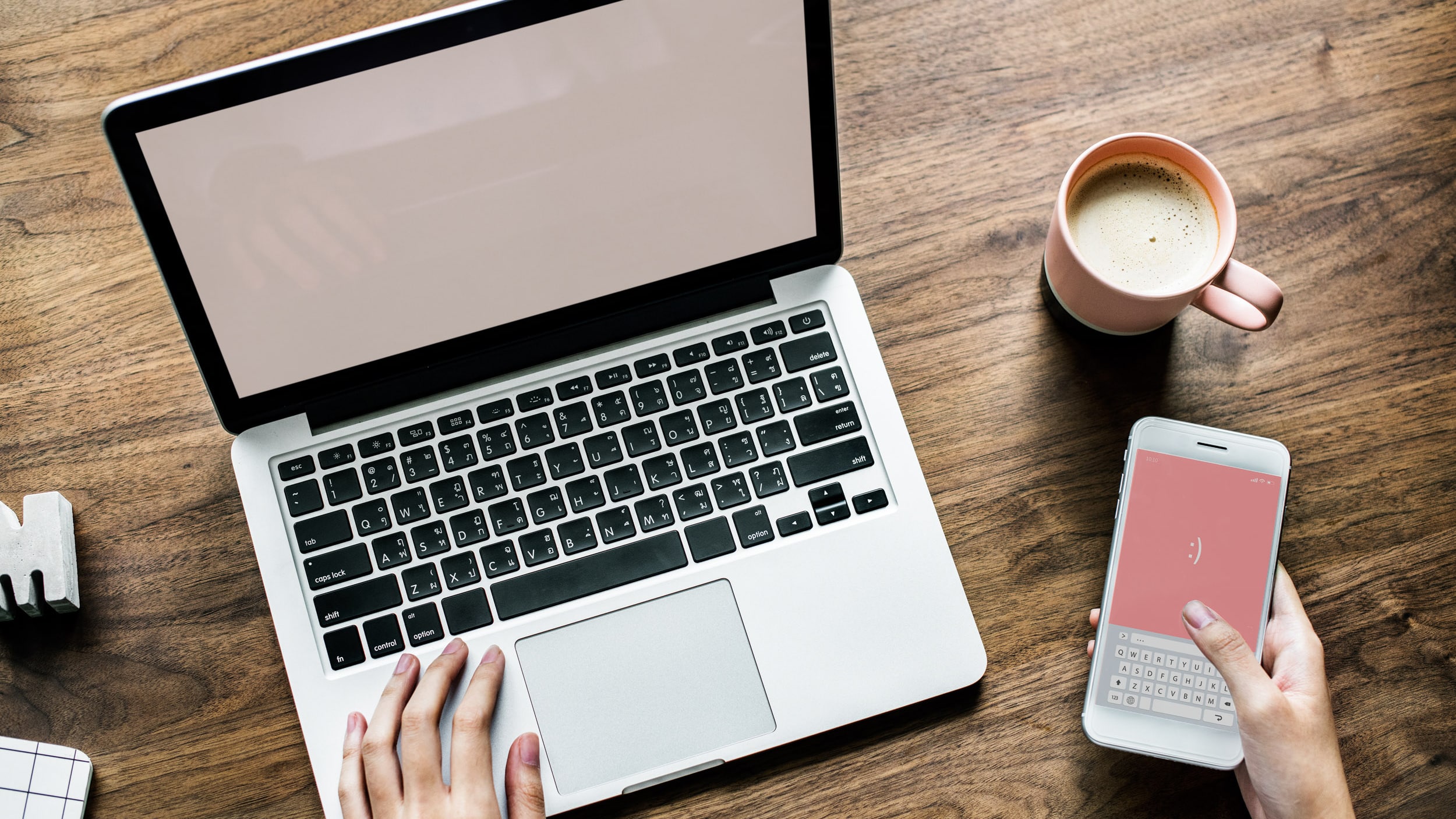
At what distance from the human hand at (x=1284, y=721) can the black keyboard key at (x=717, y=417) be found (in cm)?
36

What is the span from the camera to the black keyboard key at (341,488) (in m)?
0.72

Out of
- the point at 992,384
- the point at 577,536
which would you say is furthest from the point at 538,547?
the point at 992,384

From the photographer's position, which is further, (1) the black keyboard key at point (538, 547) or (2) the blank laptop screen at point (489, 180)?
(1) the black keyboard key at point (538, 547)

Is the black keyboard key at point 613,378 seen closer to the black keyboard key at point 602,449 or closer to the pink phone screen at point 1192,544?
the black keyboard key at point 602,449

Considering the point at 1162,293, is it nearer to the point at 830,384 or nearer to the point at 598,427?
the point at 830,384

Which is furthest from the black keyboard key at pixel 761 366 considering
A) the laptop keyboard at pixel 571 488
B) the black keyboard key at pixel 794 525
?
the black keyboard key at pixel 794 525

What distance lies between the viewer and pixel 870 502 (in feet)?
2.37

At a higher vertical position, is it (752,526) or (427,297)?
(427,297)

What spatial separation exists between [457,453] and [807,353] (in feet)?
0.91

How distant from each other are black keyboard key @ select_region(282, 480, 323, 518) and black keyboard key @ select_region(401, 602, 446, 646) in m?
0.11

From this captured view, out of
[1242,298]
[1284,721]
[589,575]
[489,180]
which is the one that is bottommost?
[1284,721]

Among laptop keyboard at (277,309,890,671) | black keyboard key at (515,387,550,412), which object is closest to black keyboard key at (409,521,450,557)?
laptop keyboard at (277,309,890,671)

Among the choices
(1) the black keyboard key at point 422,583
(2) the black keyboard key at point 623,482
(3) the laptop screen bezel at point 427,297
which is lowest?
(1) the black keyboard key at point 422,583

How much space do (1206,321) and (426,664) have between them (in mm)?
674
